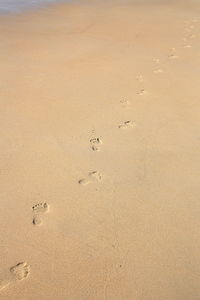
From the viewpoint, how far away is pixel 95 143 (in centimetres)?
315

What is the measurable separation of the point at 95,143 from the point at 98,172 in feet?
1.29

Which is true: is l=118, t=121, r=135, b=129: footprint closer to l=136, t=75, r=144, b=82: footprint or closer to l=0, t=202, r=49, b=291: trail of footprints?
l=136, t=75, r=144, b=82: footprint

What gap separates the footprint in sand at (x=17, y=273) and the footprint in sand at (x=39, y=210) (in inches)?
12.6

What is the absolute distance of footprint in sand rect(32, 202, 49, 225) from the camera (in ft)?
7.88

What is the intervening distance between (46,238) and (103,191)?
1.80 ft

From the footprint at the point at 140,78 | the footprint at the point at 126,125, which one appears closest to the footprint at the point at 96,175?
the footprint at the point at 126,125

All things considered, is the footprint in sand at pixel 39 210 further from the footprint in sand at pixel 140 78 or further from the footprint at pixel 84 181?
the footprint in sand at pixel 140 78

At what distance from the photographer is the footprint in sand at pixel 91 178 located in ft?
8.95

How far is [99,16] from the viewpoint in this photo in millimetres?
7105

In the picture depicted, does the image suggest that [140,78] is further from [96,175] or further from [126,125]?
[96,175]

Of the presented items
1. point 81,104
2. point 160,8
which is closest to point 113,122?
point 81,104

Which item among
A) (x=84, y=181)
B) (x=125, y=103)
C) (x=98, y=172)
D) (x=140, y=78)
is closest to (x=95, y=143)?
(x=98, y=172)

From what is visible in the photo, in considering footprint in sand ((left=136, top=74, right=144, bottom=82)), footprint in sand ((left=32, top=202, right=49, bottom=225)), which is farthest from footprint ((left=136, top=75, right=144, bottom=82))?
footprint in sand ((left=32, top=202, right=49, bottom=225))

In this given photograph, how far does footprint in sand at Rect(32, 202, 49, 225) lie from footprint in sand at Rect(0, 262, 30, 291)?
0.32 metres
